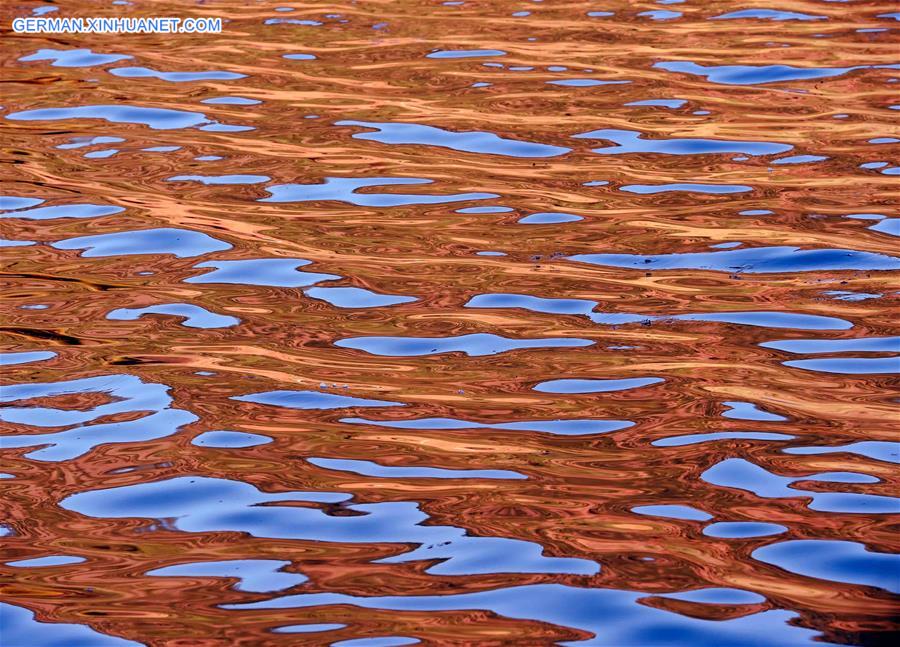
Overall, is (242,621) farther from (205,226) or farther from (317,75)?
A: (317,75)

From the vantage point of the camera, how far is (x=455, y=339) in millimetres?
4961

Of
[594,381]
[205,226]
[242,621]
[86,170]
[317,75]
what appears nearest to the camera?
[242,621]

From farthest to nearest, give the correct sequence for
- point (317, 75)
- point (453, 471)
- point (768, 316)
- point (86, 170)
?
point (317, 75) < point (86, 170) < point (768, 316) < point (453, 471)

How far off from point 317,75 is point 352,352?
143 inches

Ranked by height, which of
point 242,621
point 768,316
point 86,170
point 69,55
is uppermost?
point 69,55

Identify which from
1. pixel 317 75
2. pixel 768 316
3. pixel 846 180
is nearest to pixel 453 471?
pixel 768 316

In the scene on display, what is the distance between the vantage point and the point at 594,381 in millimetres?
4566

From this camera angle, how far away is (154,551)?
3.67m

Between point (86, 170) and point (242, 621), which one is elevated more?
point (86, 170)

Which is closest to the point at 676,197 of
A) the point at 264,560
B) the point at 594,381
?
the point at 594,381

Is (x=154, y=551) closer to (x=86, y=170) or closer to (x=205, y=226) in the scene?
(x=205, y=226)

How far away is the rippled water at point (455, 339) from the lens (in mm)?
3457

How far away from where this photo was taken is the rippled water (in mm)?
3457

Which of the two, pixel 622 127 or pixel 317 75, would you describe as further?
pixel 317 75
